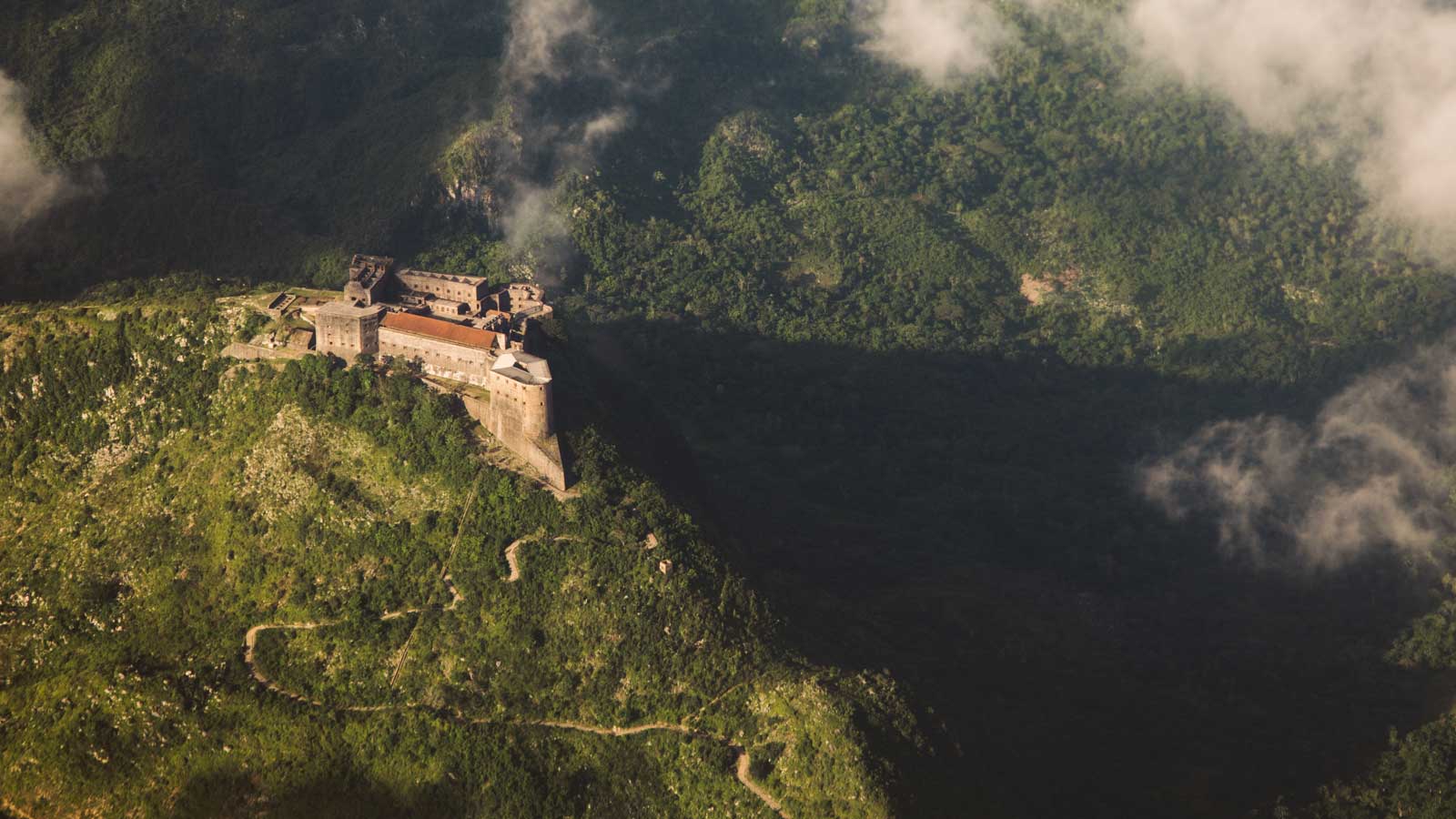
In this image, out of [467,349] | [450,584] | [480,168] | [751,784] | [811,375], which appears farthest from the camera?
[480,168]

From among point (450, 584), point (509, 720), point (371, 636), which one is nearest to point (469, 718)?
point (509, 720)

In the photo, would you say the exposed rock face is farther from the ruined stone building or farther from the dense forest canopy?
the ruined stone building

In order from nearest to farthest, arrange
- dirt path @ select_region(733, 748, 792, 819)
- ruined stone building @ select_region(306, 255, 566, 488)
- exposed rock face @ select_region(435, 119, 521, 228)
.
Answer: dirt path @ select_region(733, 748, 792, 819) → ruined stone building @ select_region(306, 255, 566, 488) → exposed rock face @ select_region(435, 119, 521, 228)

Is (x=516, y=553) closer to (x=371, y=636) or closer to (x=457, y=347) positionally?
(x=371, y=636)

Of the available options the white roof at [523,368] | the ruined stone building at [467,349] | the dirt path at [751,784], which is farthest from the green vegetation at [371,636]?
the white roof at [523,368]

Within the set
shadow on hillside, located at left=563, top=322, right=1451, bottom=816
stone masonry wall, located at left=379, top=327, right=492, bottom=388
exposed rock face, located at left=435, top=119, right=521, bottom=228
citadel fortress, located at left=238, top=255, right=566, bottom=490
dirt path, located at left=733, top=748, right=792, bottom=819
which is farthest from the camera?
exposed rock face, located at left=435, top=119, right=521, bottom=228

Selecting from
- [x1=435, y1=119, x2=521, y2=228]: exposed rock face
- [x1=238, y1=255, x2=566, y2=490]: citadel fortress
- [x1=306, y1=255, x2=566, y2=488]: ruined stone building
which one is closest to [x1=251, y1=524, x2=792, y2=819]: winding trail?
[x1=306, y1=255, x2=566, y2=488]: ruined stone building
